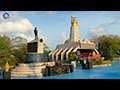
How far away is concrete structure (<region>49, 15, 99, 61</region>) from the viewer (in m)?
23.8

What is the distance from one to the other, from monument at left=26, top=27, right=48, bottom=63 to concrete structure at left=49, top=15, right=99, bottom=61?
11.0 m

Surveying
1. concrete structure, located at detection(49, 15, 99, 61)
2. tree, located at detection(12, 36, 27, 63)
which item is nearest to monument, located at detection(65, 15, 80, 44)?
concrete structure, located at detection(49, 15, 99, 61)

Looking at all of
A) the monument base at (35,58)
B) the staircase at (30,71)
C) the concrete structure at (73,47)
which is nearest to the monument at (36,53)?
the monument base at (35,58)

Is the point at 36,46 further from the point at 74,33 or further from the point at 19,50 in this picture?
the point at 74,33

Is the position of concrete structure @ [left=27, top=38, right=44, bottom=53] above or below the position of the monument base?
above

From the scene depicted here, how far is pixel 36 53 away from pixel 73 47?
1476 centimetres

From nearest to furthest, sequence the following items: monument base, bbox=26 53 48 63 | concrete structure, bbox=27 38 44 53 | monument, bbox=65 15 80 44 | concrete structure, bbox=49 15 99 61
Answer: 1. monument base, bbox=26 53 48 63
2. concrete structure, bbox=27 38 44 53
3. concrete structure, bbox=49 15 99 61
4. monument, bbox=65 15 80 44

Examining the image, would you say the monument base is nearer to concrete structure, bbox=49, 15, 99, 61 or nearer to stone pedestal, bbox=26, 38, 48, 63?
stone pedestal, bbox=26, 38, 48, 63

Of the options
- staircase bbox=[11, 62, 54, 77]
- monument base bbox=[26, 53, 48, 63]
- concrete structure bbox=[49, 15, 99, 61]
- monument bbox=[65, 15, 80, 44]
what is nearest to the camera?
staircase bbox=[11, 62, 54, 77]

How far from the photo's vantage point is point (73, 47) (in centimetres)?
2512
